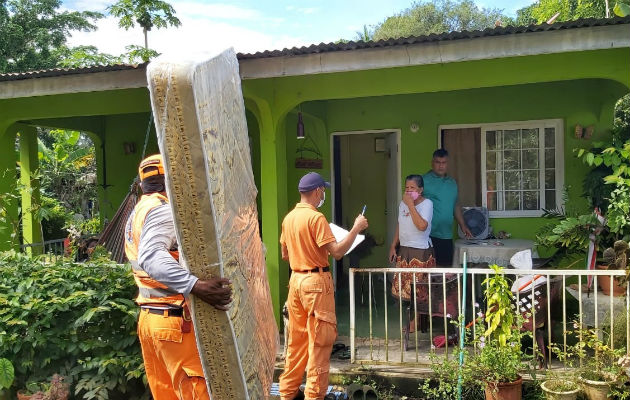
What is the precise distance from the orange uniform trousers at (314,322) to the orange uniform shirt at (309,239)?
95 mm

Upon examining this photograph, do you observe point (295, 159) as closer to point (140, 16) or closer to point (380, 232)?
point (380, 232)

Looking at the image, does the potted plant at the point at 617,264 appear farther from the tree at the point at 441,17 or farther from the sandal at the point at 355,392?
the tree at the point at 441,17

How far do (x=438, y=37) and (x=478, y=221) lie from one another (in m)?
2.88

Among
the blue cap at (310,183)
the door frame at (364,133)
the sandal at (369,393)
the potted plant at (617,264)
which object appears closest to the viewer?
the blue cap at (310,183)

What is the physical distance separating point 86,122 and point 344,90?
531cm

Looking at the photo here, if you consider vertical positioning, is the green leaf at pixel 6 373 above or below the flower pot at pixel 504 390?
above

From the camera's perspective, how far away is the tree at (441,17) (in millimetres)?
38656

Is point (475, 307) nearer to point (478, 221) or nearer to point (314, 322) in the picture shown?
point (314, 322)

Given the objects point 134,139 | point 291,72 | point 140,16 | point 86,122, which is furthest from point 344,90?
point 140,16

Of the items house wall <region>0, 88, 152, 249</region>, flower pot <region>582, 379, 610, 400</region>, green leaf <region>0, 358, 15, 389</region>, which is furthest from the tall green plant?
house wall <region>0, 88, 152, 249</region>

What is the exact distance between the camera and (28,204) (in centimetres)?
819

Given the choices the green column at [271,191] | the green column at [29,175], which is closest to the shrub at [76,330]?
the green column at [271,191]

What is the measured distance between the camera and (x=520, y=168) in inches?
280

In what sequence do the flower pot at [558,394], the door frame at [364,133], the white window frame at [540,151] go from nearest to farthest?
the flower pot at [558,394], the white window frame at [540,151], the door frame at [364,133]
